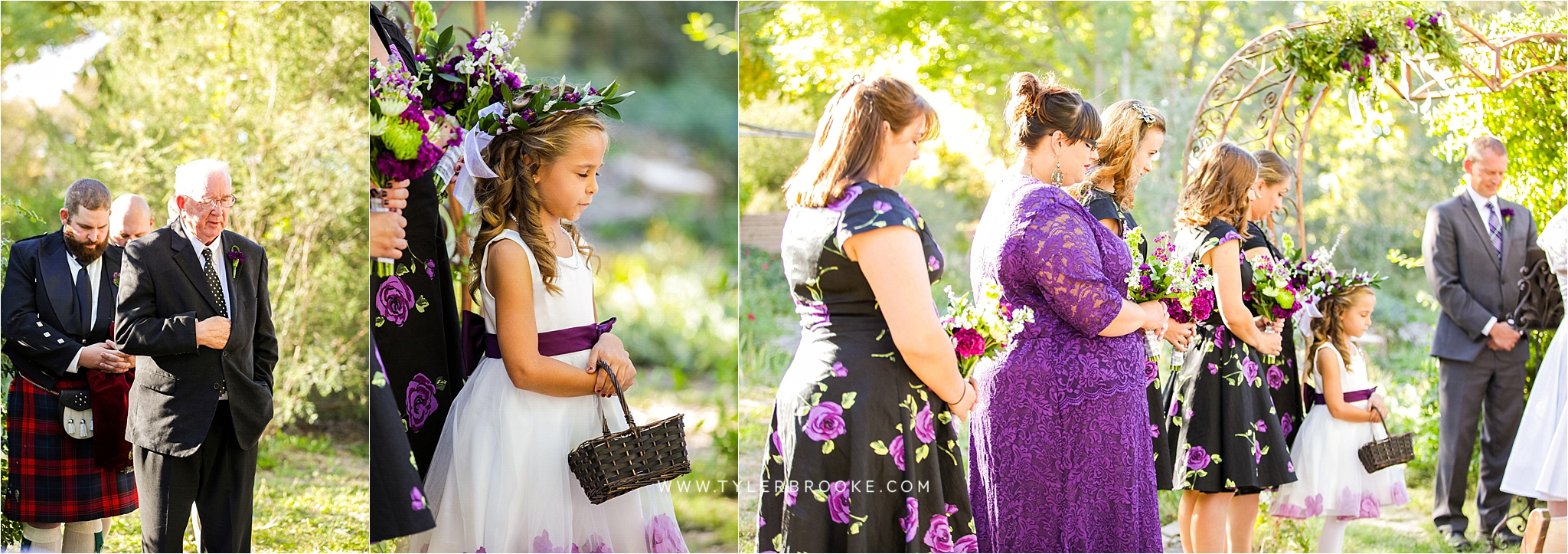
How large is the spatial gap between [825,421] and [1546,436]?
3021mm

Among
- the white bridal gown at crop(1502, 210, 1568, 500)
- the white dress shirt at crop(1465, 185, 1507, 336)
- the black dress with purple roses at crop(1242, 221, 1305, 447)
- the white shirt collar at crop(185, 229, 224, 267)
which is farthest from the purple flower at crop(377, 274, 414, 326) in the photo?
the white dress shirt at crop(1465, 185, 1507, 336)

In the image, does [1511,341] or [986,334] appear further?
[1511,341]

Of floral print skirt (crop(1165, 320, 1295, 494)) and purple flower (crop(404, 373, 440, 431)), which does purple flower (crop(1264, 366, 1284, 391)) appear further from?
purple flower (crop(404, 373, 440, 431))

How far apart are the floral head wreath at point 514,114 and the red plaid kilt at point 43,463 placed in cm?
127

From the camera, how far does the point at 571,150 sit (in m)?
2.72

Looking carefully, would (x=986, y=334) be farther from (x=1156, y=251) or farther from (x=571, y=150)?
(x=571, y=150)

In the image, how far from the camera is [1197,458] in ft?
11.8

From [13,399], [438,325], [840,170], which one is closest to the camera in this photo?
[840,170]

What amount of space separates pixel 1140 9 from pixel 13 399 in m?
6.13

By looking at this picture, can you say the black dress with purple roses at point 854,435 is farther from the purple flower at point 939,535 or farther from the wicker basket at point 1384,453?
the wicker basket at point 1384,453

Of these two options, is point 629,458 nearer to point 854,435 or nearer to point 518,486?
point 518,486

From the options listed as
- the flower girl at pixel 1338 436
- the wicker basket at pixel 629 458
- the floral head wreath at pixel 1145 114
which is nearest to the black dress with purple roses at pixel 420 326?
the wicker basket at pixel 629 458

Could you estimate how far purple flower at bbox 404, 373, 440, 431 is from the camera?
289 cm

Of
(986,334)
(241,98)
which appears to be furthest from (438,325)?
(986,334)
